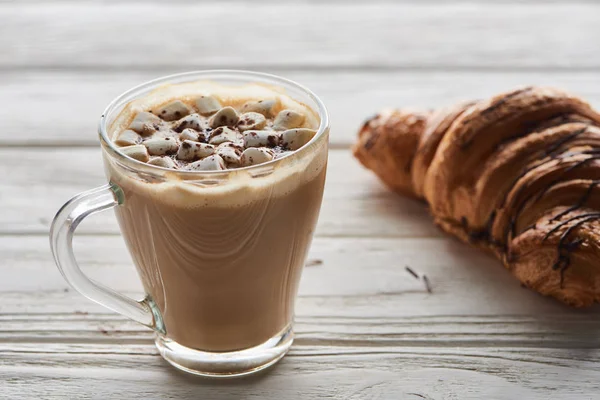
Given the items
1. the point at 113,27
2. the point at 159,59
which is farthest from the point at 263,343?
the point at 113,27

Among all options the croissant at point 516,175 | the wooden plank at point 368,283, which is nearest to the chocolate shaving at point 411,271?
the wooden plank at point 368,283

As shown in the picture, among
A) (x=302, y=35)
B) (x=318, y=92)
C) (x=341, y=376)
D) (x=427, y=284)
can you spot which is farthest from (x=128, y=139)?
(x=302, y=35)

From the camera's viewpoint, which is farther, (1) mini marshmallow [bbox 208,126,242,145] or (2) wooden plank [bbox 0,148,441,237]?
(2) wooden plank [bbox 0,148,441,237]

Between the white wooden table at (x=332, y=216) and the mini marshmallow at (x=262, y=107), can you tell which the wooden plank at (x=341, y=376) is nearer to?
Answer: the white wooden table at (x=332, y=216)

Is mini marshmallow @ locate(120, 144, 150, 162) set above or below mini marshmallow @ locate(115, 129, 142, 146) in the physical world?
above

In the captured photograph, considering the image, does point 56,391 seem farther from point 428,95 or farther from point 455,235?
point 428,95

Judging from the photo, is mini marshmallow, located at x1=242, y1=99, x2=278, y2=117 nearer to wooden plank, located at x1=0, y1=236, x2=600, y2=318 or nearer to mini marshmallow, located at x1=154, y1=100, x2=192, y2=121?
mini marshmallow, located at x1=154, y1=100, x2=192, y2=121

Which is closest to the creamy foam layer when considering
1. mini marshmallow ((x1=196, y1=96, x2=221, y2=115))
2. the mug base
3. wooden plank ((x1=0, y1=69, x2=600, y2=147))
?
mini marshmallow ((x1=196, y1=96, x2=221, y2=115))
